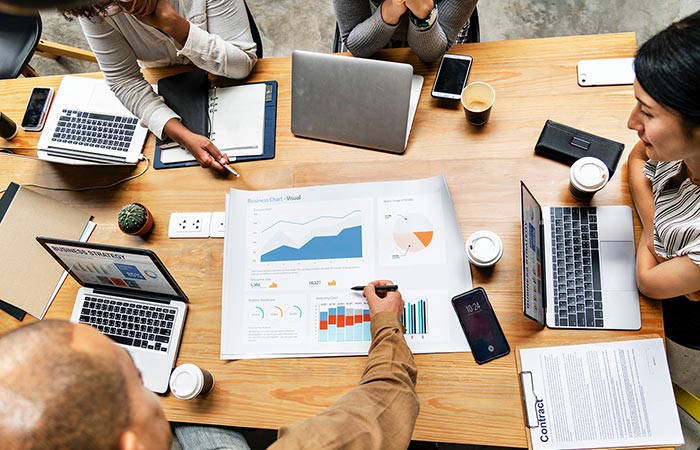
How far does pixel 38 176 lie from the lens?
155 cm

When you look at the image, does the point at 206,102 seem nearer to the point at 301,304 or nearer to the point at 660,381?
the point at 301,304

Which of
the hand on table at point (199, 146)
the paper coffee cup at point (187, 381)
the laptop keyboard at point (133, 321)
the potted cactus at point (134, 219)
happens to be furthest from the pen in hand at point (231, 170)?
the paper coffee cup at point (187, 381)

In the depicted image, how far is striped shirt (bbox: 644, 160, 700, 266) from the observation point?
1.07 meters

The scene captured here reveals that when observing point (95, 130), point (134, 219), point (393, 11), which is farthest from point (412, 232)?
point (95, 130)

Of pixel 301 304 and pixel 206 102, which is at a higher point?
pixel 206 102

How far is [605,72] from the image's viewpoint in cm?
134

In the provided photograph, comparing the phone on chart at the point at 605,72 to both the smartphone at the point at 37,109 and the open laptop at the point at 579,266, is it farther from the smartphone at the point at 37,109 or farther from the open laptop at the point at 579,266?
the smartphone at the point at 37,109

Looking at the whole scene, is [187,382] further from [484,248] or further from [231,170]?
[484,248]

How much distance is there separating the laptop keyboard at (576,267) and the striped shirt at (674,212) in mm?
128

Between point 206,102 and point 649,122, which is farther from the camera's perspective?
point 206,102

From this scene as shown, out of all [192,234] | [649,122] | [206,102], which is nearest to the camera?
[649,122]

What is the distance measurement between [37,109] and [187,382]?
0.92m

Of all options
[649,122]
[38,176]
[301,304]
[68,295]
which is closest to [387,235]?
[301,304]

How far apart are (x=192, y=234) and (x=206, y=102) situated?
1.20 feet
